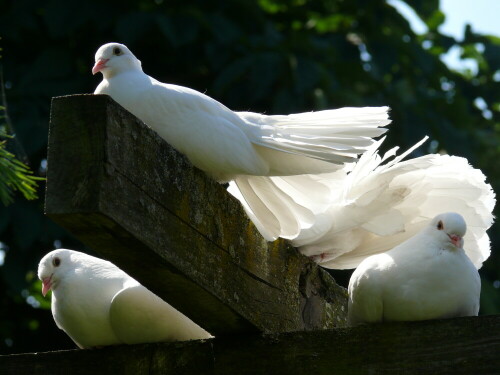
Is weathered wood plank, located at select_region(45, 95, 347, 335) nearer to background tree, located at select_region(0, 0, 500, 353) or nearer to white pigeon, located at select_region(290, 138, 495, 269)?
white pigeon, located at select_region(290, 138, 495, 269)

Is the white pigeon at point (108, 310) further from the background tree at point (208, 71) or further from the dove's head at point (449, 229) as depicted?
the background tree at point (208, 71)

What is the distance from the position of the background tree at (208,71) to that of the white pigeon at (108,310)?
327cm

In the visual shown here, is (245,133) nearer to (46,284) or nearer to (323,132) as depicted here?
(323,132)

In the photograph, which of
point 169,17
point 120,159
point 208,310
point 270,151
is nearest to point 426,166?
point 270,151

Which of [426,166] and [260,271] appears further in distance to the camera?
[426,166]

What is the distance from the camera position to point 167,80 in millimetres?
8523

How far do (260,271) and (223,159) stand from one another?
425mm

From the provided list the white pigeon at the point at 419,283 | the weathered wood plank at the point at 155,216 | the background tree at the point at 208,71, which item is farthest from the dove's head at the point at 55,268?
the background tree at the point at 208,71

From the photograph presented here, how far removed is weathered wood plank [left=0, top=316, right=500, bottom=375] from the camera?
9.09 feet

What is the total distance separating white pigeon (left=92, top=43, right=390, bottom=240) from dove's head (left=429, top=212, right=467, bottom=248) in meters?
0.38

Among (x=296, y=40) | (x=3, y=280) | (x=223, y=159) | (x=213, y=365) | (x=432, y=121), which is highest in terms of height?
(x=296, y=40)

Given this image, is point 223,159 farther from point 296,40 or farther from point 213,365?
point 296,40

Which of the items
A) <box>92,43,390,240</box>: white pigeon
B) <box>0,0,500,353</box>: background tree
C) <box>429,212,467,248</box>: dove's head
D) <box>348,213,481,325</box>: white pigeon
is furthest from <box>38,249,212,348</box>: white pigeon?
<box>0,0,500,353</box>: background tree

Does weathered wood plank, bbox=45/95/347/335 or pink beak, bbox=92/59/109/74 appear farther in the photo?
pink beak, bbox=92/59/109/74
